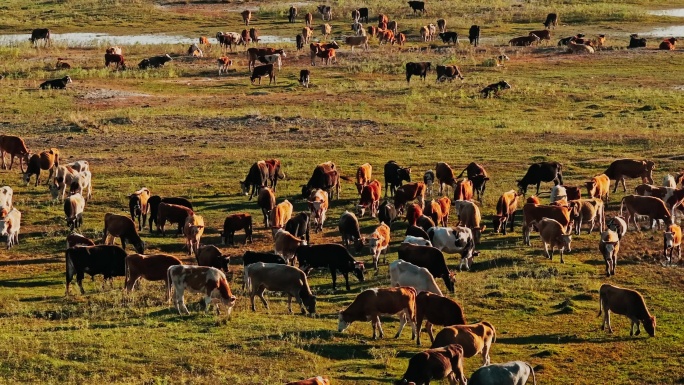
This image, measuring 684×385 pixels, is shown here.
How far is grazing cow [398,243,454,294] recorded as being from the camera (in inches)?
942

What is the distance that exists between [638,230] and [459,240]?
6.13 metres

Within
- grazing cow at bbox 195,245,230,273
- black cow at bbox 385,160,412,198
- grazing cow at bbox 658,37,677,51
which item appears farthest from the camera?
grazing cow at bbox 658,37,677,51

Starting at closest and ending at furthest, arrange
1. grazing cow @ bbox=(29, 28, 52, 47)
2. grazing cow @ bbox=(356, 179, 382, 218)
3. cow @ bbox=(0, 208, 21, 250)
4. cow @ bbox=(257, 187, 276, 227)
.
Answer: cow @ bbox=(0, 208, 21, 250)
cow @ bbox=(257, 187, 276, 227)
grazing cow @ bbox=(356, 179, 382, 218)
grazing cow @ bbox=(29, 28, 52, 47)

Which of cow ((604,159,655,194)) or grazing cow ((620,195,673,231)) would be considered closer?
grazing cow ((620,195,673,231))

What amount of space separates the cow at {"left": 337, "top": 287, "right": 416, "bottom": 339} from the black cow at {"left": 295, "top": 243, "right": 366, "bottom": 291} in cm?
359

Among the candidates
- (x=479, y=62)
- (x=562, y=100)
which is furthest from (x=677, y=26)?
(x=562, y=100)

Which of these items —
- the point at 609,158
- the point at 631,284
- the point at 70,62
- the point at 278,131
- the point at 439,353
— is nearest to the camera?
the point at 439,353

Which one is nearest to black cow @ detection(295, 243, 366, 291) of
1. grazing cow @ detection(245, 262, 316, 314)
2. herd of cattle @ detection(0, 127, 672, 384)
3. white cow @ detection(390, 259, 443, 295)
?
herd of cattle @ detection(0, 127, 672, 384)

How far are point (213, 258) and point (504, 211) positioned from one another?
8751mm

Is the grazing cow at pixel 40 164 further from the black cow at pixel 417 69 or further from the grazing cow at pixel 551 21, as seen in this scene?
the grazing cow at pixel 551 21

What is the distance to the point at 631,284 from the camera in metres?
25.2

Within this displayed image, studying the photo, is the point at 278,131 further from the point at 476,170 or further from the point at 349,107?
the point at 476,170

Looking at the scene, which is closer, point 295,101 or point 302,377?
point 302,377

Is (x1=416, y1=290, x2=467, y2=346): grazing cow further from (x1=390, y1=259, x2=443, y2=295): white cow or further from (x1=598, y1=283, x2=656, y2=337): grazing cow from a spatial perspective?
(x1=598, y1=283, x2=656, y2=337): grazing cow
